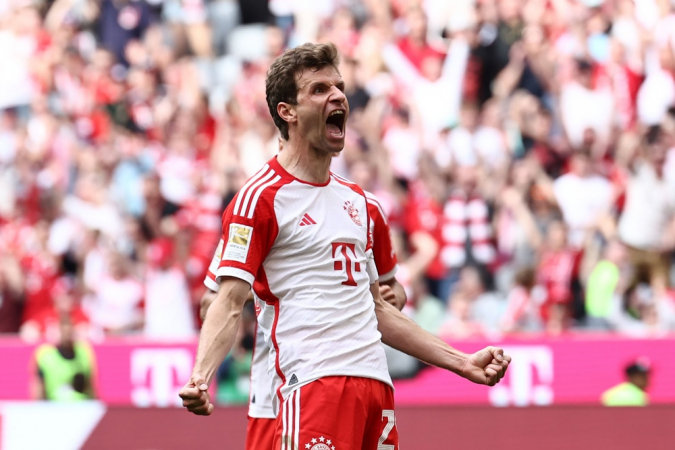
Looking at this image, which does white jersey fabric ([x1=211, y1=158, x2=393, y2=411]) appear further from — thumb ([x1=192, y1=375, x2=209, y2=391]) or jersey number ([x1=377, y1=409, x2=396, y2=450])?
thumb ([x1=192, y1=375, x2=209, y2=391])

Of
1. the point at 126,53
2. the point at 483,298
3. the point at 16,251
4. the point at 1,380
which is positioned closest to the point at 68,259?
the point at 16,251

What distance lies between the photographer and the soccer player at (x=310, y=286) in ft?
14.6

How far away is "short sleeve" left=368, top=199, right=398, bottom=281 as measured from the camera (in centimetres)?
508

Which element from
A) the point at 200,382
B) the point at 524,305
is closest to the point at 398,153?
the point at 524,305

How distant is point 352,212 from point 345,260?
241 millimetres

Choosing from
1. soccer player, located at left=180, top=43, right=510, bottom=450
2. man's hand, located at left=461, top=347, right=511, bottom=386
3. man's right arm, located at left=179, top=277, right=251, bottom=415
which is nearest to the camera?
man's right arm, located at left=179, top=277, right=251, bottom=415

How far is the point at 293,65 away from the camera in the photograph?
4660mm

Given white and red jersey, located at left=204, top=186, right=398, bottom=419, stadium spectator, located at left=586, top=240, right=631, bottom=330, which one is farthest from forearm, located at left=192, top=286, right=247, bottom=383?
stadium spectator, located at left=586, top=240, right=631, bottom=330

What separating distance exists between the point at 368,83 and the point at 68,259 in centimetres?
405

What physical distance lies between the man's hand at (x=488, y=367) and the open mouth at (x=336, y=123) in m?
1.05

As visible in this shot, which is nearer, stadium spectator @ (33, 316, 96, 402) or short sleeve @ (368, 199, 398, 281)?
short sleeve @ (368, 199, 398, 281)

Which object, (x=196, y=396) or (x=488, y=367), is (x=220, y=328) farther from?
(x=488, y=367)

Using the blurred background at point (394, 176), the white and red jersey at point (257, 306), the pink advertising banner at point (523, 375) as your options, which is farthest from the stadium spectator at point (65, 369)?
the white and red jersey at point (257, 306)

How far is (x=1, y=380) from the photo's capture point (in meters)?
10.9
